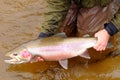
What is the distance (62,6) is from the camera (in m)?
2.75

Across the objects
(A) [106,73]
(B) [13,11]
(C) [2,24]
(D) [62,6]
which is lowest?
(A) [106,73]

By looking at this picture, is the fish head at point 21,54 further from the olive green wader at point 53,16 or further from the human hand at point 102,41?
the human hand at point 102,41

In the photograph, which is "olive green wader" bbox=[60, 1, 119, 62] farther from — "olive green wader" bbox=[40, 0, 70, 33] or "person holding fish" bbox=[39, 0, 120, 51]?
"olive green wader" bbox=[40, 0, 70, 33]

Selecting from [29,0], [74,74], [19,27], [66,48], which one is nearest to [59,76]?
[74,74]

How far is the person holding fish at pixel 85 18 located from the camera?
262 centimetres

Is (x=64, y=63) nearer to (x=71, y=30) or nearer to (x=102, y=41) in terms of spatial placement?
(x=102, y=41)

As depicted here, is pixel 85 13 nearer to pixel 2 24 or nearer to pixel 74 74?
pixel 74 74

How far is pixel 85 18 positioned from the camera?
3.00m

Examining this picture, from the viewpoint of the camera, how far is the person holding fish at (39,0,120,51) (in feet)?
8.61

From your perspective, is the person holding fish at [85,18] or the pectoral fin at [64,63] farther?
the person holding fish at [85,18]

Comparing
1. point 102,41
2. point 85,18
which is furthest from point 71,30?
point 102,41

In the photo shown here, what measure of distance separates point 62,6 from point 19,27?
0.78 meters

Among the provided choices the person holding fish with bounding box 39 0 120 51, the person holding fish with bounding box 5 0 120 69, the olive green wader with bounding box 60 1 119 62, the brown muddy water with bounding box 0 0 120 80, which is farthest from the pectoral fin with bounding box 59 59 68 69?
the olive green wader with bounding box 60 1 119 62

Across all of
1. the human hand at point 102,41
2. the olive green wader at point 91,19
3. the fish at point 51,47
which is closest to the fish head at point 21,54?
the fish at point 51,47
